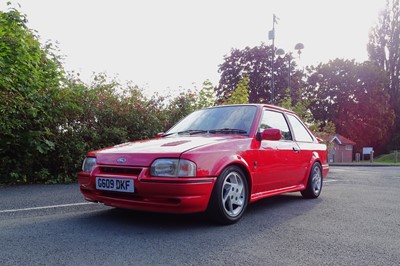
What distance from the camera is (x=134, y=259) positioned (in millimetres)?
2744

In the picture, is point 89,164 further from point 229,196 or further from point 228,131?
point 228,131

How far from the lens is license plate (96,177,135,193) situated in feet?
11.8

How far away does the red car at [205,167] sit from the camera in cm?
351

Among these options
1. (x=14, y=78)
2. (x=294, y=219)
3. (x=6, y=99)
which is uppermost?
(x=14, y=78)

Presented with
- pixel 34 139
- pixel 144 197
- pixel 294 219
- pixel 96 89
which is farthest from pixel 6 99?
pixel 294 219

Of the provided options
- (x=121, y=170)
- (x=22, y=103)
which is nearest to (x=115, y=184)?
(x=121, y=170)

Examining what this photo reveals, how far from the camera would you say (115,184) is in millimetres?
3695

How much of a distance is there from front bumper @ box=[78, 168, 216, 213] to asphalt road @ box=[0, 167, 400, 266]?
251 mm

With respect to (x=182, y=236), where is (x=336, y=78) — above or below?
above

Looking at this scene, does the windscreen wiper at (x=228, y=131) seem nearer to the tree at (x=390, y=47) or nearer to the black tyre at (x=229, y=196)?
the black tyre at (x=229, y=196)

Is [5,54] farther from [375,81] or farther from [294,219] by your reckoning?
[375,81]

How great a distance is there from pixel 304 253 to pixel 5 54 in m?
6.44

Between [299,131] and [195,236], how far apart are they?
10.4ft

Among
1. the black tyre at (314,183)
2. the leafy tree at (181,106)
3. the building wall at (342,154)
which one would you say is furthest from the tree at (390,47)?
the black tyre at (314,183)
